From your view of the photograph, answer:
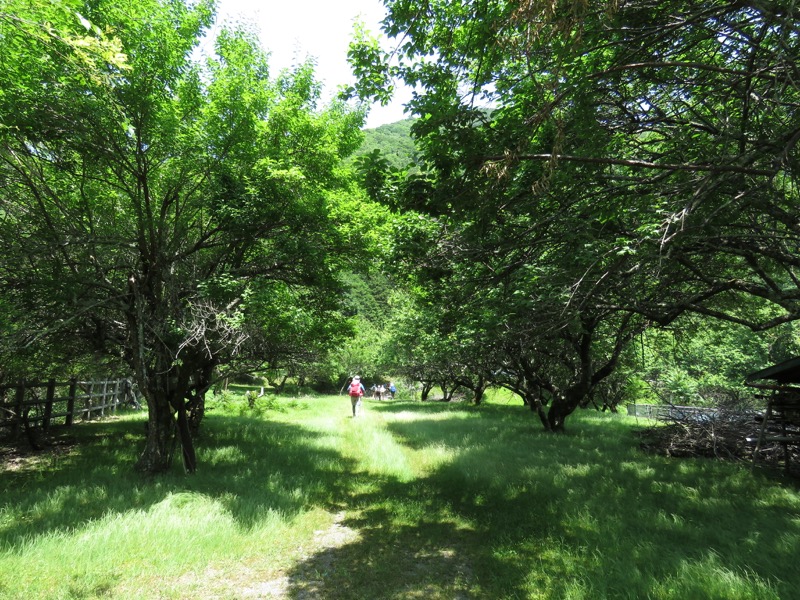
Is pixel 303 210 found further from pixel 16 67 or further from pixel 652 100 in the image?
pixel 652 100

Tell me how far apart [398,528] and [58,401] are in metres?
14.2

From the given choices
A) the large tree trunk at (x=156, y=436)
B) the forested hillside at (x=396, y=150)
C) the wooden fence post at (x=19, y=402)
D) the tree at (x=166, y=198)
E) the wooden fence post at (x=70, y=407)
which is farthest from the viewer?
the wooden fence post at (x=70, y=407)

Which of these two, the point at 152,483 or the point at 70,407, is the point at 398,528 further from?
the point at 70,407

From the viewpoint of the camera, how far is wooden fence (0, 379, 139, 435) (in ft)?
38.2

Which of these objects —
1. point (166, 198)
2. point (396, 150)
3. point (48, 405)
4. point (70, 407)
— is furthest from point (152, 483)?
point (396, 150)

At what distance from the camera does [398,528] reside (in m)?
6.62

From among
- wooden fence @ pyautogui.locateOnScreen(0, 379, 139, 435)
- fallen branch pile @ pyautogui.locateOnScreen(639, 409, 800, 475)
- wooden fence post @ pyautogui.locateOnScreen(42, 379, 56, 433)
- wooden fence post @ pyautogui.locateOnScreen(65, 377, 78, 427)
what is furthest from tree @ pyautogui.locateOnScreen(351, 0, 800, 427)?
wooden fence post @ pyautogui.locateOnScreen(65, 377, 78, 427)

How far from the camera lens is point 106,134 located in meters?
7.54

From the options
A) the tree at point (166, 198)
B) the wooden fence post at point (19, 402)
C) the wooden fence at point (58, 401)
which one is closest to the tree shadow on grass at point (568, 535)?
the tree at point (166, 198)

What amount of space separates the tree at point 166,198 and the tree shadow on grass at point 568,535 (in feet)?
13.8

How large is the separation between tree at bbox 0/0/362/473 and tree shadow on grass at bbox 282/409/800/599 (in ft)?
13.8

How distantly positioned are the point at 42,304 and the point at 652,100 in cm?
1142

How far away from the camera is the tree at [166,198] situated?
6.95 m

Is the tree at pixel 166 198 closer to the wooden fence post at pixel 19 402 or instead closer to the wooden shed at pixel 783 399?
the wooden fence post at pixel 19 402
